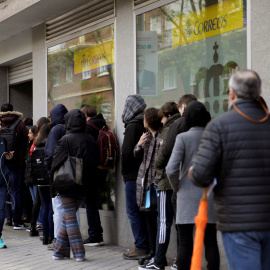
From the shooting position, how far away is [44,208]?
817 centimetres

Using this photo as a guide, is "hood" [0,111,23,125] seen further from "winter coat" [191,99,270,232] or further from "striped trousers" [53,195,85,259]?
"winter coat" [191,99,270,232]

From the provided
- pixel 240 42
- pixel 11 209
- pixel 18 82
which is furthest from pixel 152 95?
pixel 18 82

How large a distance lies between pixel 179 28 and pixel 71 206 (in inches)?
112

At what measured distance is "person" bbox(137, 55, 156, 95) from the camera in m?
7.86

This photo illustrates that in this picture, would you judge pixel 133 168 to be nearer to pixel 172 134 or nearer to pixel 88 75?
pixel 172 134

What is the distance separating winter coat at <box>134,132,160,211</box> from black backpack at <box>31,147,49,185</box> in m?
2.05

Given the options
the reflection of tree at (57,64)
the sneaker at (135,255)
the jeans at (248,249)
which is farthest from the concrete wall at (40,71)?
the jeans at (248,249)

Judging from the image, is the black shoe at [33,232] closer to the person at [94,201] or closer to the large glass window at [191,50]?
the person at [94,201]

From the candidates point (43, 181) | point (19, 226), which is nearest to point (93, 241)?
point (43, 181)

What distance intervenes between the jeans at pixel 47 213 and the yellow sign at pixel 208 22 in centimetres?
297

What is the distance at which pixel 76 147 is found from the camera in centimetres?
689

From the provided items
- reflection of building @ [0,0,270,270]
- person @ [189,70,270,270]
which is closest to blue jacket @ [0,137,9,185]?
reflection of building @ [0,0,270,270]

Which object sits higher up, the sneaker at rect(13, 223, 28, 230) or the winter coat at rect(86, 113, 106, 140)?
the winter coat at rect(86, 113, 106, 140)

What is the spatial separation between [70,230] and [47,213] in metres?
1.40
